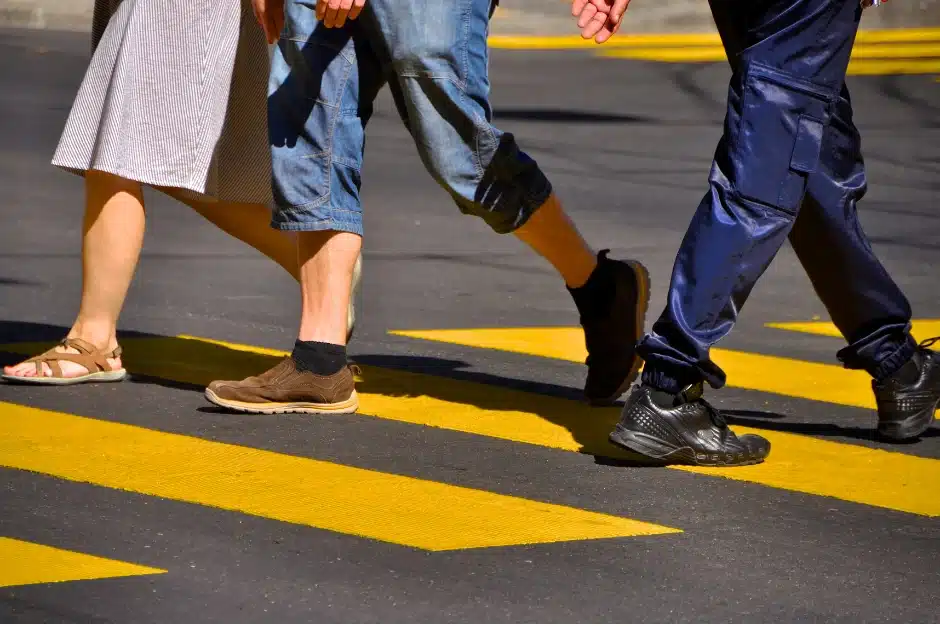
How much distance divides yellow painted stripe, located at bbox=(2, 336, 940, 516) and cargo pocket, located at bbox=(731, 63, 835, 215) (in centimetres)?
64

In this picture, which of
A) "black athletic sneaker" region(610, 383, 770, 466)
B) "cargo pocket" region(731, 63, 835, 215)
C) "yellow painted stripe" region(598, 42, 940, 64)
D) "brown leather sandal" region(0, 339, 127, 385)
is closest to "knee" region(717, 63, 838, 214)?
"cargo pocket" region(731, 63, 835, 215)

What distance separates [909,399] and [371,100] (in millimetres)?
1566

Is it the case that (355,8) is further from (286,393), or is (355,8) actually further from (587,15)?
(286,393)

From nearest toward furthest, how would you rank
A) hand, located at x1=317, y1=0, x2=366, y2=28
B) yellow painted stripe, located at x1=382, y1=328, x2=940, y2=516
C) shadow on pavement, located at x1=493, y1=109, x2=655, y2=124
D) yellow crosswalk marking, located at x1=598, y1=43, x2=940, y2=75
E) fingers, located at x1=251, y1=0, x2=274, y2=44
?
yellow painted stripe, located at x1=382, y1=328, x2=940, y2=516, hand, located at x1=317, y1=0, x2=366, y2=28, fingers, located at x1=251, y1=0, x2=274, y2=44, shadow on pavement, located at x1=493, y1=109, x2=655, y2=124, yellow crosswalk marking, located at x1=598, y1=43, x2=940, y2=75

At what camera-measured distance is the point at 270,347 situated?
624 cm

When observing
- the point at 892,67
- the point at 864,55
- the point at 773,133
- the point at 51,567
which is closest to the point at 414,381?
the point at 773,133

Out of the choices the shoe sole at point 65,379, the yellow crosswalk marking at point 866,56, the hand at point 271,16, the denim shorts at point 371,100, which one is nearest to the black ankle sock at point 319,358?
the denim shorts at point 371,100

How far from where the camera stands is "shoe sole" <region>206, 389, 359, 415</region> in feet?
17.1

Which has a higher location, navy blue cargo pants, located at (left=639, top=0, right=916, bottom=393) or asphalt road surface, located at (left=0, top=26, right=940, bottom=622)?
navy blue cargo pants, located at (left=639, top=0, right=916, bottom=393)

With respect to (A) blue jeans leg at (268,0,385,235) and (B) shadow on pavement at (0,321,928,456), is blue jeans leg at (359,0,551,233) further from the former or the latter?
(B) shadow on pavement at (0,321,928,456)

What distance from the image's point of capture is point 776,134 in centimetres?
470

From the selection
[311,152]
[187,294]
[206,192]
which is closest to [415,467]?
[311,152]

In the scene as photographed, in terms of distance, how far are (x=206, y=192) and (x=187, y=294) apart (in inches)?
65.7

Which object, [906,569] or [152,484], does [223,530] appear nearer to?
[152,484]
